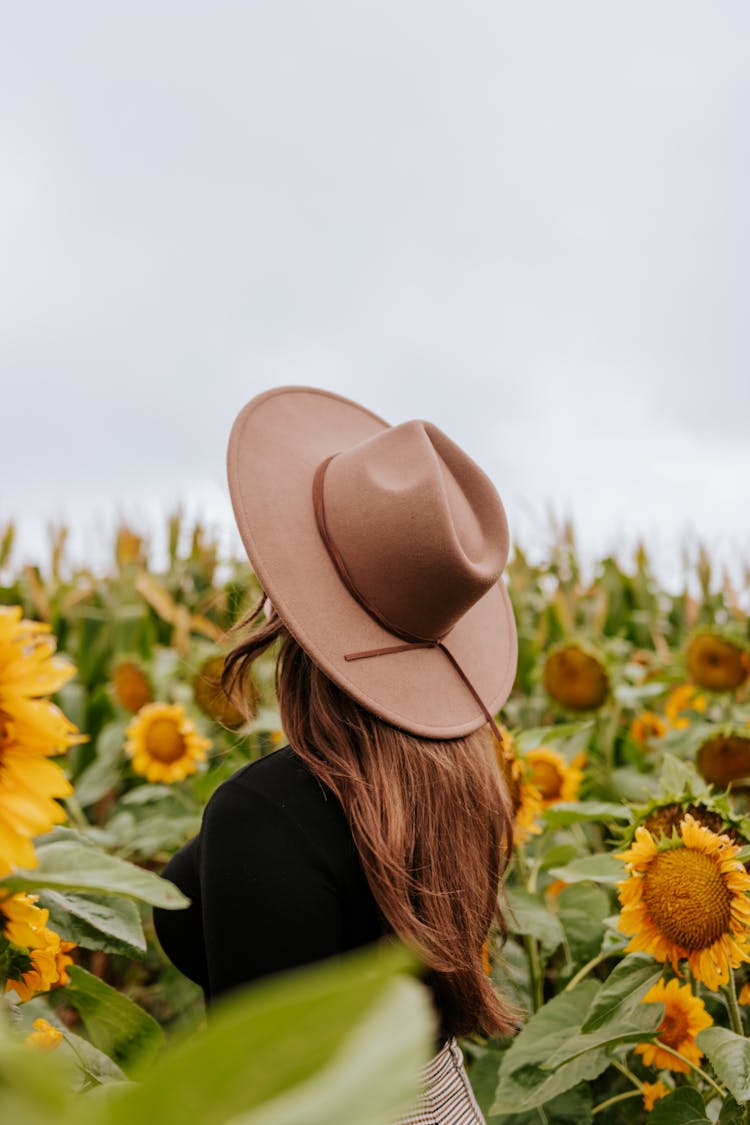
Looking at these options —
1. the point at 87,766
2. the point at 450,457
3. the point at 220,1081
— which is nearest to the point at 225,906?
the point at 450,457

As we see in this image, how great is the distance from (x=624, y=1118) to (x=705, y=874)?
2.65 ft

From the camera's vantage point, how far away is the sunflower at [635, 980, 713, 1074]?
5.08 feet

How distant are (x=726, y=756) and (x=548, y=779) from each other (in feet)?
1.32

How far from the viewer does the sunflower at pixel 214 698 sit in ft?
9.40

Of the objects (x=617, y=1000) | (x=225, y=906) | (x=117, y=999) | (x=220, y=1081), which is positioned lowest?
(x=617, y=1000)

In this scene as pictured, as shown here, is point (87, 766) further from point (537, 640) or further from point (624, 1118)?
point (624, 1118)

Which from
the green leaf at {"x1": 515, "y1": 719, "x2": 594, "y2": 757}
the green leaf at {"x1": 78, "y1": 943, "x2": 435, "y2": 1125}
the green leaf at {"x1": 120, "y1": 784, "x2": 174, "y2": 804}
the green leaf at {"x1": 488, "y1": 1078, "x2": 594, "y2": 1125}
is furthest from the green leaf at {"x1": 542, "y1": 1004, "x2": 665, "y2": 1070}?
the green leaf at {"x1": 120, "y1": 784, "x2": 174, "y2": 804}

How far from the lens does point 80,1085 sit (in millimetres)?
891

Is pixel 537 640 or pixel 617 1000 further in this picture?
pixel 537 640

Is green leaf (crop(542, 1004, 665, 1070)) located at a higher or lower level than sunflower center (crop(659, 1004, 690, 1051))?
higher

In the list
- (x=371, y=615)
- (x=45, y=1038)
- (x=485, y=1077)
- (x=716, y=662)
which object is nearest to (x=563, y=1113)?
(x=485, y=1077)

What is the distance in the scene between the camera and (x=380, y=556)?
4.31 feet

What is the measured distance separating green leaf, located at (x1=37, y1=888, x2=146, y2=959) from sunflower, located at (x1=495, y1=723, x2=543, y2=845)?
0.95m

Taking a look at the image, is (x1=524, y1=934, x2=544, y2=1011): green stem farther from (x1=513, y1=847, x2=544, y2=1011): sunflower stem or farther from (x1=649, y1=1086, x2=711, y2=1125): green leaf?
(x1=649, y1=1086, x2=711, y2=1125): green leaf
